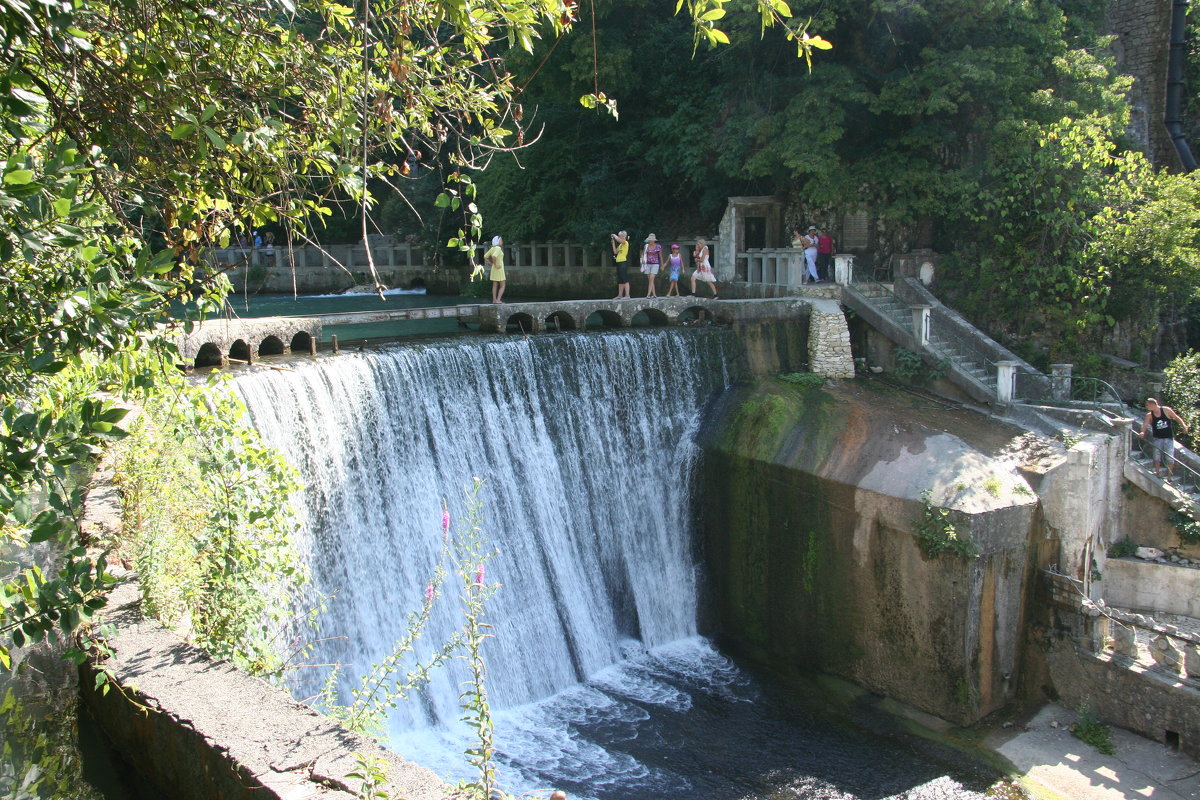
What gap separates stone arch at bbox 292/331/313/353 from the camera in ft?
39.8

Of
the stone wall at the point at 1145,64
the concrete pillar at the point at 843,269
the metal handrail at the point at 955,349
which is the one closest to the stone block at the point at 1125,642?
the metal handrail at the point at 955,349

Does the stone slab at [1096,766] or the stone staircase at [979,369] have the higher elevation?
the stone staircase at [979,369]

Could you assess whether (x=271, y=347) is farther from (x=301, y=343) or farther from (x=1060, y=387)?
(x=1060, y=387)

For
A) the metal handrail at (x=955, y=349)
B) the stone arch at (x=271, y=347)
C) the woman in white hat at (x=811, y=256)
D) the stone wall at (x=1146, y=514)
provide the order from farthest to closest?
the woman in white hat at (x=811, y=256)
the metal handrail at (x=955, y=349)
the stone wall at (x=1146, y=514)
the stone arch at (x=271, y=347)

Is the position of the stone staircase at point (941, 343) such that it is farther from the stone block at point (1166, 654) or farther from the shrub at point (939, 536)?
the stone block at point (1166, 654)

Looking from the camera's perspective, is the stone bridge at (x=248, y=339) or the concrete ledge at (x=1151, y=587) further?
the concrete ledge at (x=1151, y=587)

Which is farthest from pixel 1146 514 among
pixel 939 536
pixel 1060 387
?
pixel 939 536

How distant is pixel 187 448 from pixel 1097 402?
486 inches

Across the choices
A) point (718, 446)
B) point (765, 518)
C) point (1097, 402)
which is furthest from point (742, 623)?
point (1097, 402)

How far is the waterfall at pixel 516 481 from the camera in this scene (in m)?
10.4

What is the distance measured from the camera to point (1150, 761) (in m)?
10.5

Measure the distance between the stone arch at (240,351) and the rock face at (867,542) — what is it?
6157 mm

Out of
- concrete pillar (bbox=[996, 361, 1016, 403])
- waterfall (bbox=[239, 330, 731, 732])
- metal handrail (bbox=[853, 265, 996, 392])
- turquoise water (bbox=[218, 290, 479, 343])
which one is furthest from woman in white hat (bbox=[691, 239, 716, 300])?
concrete pillar (bbox=[996, 361, 1016, 403])

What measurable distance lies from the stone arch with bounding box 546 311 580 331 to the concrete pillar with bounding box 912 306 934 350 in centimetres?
521
